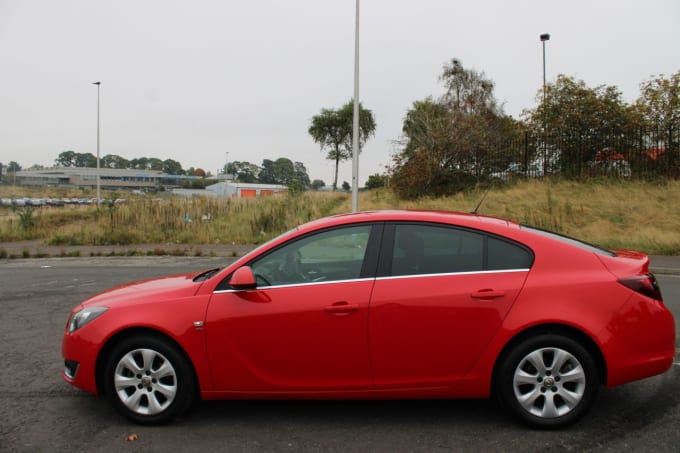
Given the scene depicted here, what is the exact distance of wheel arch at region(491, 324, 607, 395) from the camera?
370 centimetres

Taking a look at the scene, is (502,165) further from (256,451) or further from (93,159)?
(93,159)

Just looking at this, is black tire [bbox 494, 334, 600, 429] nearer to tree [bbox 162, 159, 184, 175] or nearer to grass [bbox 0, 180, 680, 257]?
grass [bbox 0, 180, 680, 257]

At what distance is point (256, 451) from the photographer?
3.48 m

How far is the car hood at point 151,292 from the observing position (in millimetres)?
3988

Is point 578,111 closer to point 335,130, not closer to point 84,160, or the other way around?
point 335,130

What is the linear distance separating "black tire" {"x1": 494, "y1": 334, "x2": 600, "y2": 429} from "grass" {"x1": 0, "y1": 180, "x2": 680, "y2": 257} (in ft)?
42.5

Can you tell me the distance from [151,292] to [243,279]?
2.69 feet

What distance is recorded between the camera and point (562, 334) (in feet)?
12.1

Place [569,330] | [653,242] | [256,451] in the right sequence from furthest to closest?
[653,242], [569,330], [256,451]

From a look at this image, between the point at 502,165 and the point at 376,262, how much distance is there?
21520 mm

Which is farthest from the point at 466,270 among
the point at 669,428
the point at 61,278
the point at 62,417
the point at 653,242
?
the point at 653,242

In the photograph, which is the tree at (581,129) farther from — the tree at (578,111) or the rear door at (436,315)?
the rear door at (436,315)

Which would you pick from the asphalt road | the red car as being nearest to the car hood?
the red car

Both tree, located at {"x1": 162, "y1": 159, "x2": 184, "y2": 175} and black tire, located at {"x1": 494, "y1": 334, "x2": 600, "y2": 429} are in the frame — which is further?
tree, located at {"x1": 162, "y1": 159, "x2": 184, "y2": 175}
